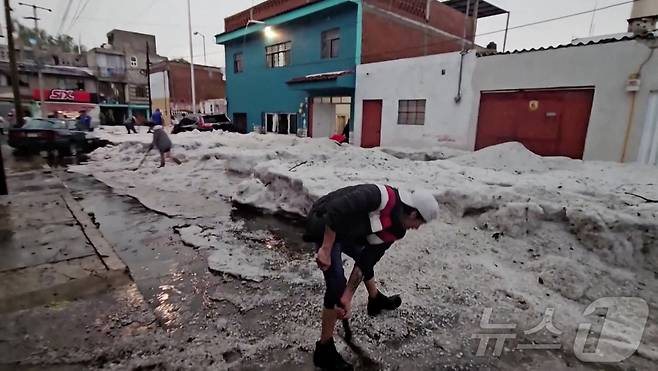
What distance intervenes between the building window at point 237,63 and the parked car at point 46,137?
10664mm

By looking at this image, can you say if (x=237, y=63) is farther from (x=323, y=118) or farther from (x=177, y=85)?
(x=177, y=85)

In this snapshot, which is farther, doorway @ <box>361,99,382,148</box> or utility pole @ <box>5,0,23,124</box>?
utility pole @ <box>5,0,23,124</box>

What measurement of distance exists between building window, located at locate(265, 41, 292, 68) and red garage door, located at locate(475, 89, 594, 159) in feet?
39.3

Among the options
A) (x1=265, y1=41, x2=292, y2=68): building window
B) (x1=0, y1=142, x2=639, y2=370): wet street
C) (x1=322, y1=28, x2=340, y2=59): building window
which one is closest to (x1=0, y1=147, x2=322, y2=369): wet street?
(x1=0, y1=142, x2=639, y2=370): wet street

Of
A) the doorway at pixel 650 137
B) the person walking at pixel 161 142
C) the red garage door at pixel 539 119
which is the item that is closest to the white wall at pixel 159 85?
the person walking at pixel 161 142

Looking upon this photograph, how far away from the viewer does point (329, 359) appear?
8.25 ft

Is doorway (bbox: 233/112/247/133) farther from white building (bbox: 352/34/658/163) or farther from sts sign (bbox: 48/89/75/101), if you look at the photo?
sts sign (bbox: 48/89/75/101)

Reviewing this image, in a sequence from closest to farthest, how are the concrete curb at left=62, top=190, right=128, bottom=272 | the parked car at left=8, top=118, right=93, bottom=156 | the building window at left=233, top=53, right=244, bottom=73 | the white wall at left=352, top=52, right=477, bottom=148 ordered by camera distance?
the concrete curb at left=62, top=190, right=128, bottom=272 → the white wall at left=352, top=52, right=477, bottom=148 → the parked car at left=8, top=118, right=93, bottom=156 → the building window at left=233, top=53, right=244, bottom=73

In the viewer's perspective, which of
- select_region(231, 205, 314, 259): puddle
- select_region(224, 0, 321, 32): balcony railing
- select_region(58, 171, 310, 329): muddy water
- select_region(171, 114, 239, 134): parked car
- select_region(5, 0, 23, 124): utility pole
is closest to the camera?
select_region(58, 171, 310, 329): muddy water

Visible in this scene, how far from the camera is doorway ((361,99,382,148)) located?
1434 centimetres

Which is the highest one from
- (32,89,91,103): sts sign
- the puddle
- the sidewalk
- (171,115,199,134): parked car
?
(32,89,91,103): sts sign

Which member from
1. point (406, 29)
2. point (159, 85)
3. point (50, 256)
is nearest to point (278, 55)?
point (406, 29)

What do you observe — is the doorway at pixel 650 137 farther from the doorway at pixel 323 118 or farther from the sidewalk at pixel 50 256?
the doorway at pixel 323 118
